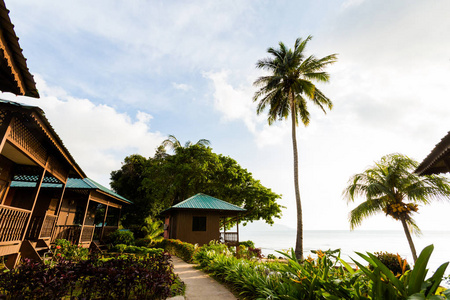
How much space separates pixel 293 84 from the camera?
1656 centimetres

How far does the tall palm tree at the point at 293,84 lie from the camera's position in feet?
54.1

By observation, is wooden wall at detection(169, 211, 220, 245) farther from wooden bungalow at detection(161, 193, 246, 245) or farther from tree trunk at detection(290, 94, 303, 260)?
tree trunk at detection(290, 94, 303, 260)

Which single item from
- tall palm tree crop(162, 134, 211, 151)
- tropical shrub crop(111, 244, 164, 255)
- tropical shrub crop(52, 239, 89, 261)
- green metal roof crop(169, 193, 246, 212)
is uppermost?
tall palm tree crop(162, 134, 211, 151)

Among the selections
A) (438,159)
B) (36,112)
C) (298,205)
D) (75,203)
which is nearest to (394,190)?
(298,205)

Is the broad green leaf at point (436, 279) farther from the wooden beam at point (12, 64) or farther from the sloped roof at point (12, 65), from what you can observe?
the wooden beam at point (12, 64)

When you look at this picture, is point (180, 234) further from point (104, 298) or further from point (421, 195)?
point (421, 195)

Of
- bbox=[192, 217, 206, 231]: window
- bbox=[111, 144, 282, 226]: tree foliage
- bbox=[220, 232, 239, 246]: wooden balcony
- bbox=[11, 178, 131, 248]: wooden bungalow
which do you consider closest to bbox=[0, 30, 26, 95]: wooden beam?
bbox=[11, 178, 131, 248]: wooden bungalow

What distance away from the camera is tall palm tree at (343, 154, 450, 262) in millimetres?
14191

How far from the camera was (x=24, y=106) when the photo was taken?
5055mm

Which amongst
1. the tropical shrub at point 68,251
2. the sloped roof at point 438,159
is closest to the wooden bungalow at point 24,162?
the tropical shrub at point 68,251

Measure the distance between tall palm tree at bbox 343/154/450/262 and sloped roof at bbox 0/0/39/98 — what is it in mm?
18821

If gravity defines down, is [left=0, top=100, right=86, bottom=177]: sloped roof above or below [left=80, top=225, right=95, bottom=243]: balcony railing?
above

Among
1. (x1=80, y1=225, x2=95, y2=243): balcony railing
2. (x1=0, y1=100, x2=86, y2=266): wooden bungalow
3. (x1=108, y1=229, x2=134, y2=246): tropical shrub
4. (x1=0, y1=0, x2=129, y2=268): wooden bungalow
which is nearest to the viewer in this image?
(x1=0, y1=0, x2=129, y2=268): wooden bungalow

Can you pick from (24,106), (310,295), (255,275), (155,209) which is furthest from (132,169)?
(310,295)
